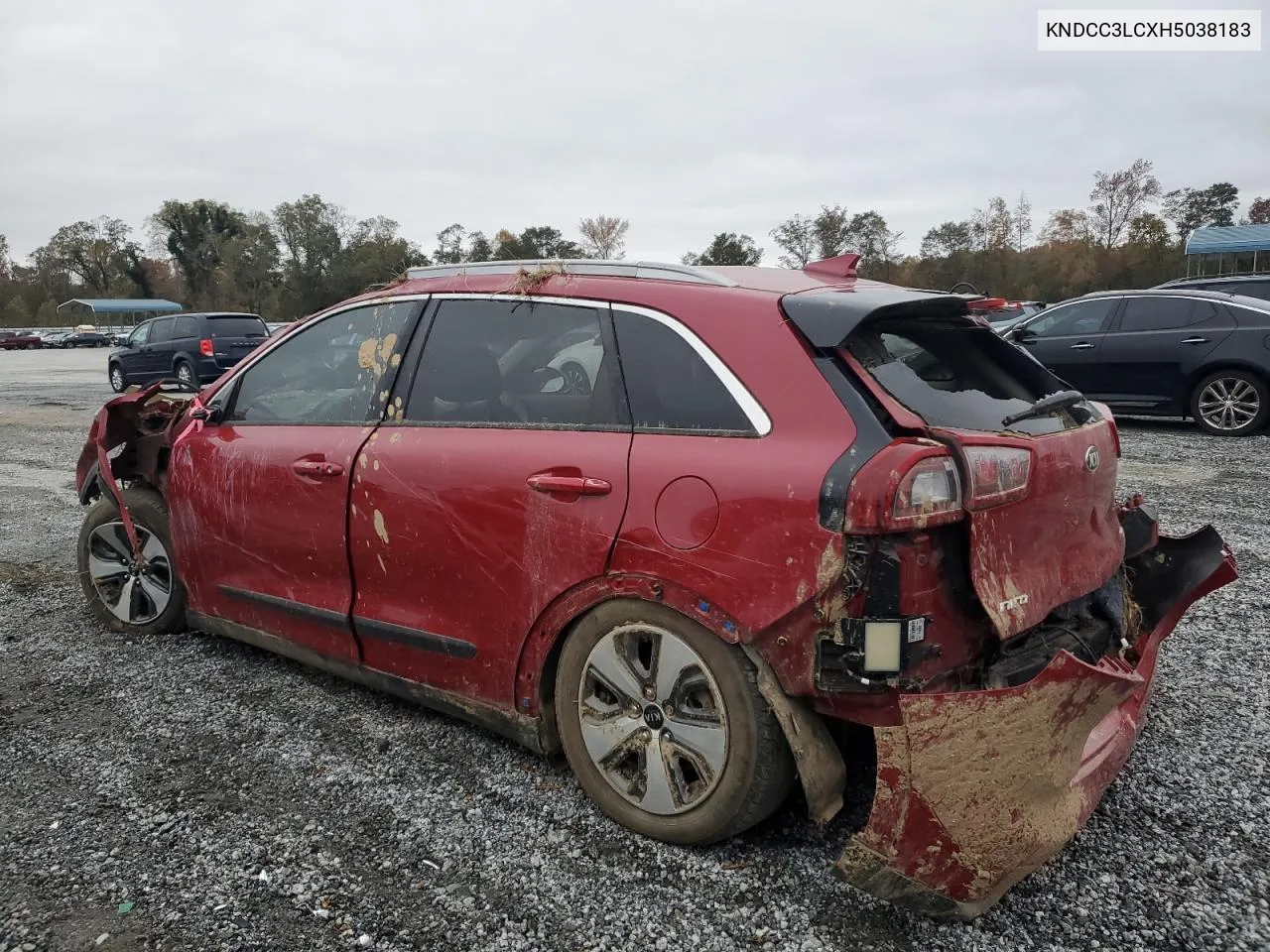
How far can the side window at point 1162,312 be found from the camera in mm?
9383

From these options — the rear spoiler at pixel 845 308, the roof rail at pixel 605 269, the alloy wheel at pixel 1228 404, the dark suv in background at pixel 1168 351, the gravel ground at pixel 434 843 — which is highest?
the roof rail at pixel 605 269

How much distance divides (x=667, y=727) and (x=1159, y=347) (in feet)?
30.4

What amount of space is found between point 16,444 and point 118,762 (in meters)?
9.93

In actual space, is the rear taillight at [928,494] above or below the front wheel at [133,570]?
above

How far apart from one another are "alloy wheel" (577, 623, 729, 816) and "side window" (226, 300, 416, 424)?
4.26 feet

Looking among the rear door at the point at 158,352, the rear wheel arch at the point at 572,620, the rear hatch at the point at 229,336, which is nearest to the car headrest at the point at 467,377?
the rear wheel arch at the point at 572,620

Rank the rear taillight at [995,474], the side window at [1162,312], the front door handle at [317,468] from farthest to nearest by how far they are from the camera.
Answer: the side window at [1162,312], the front door handle at [317,468], the rear taillight at [995,474]

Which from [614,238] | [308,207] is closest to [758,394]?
[614,238]

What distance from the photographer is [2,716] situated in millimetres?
3406

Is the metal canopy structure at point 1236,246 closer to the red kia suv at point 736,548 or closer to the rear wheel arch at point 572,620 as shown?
the red kia suv at point 736,548

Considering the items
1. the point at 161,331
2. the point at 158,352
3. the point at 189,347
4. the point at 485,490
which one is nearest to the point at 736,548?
the point at 485,490

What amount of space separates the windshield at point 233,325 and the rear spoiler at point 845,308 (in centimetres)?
1886

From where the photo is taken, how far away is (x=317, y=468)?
3.18 m

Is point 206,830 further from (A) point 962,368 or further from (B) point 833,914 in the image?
(A) point 962,368
